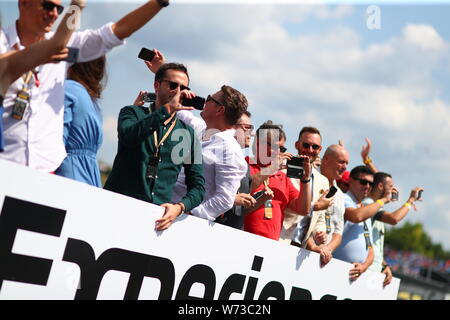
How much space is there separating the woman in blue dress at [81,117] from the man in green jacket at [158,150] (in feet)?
0.60

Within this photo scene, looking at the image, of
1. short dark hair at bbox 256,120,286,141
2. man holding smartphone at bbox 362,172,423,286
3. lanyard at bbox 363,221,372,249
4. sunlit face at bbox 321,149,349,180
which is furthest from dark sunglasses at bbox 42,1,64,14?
man holding smartphone at bbox 362,172,423,286

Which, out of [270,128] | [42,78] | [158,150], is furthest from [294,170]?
[42,78]

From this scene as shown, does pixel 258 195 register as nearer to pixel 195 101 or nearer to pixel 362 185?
pixel 195 101

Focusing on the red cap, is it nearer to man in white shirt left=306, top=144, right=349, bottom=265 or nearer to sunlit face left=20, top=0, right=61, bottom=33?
man in white shirt left=306, top=144, right=349, bottom=265

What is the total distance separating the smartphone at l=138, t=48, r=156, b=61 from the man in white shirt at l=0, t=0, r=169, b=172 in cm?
139

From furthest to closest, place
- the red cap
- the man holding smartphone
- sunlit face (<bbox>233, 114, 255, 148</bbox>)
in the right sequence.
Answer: the red cap → the man holding smartphone → sunlit face (<bbox>233, 114, 255, 148</bbox>)

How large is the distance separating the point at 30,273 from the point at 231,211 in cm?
216

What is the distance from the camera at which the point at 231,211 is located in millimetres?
5520

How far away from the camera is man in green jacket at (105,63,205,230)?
430cm

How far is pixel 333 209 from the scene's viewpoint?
7043 mm

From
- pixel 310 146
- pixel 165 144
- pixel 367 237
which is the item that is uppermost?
pixel 310 146

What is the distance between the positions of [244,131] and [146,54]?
3.88ft
